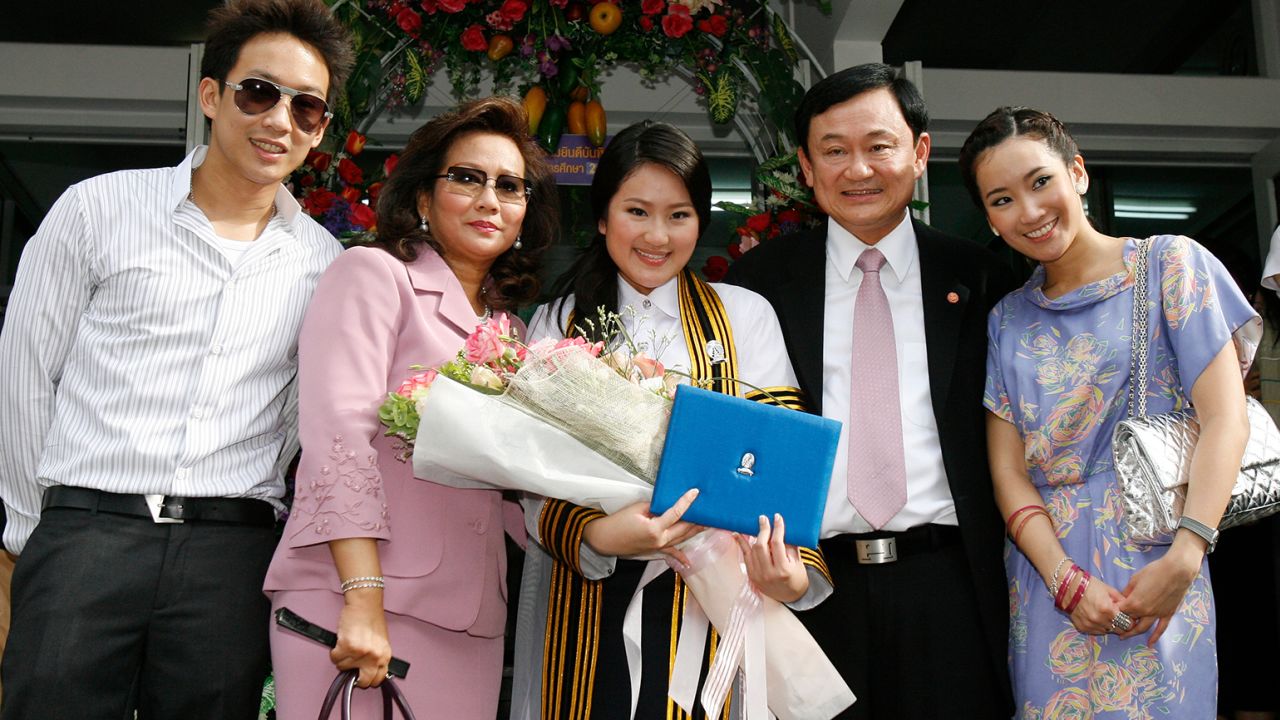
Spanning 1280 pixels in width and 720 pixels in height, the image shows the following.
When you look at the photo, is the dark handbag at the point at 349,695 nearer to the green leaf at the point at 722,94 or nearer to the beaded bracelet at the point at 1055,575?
the beaded bracelet at the point at 1055,575

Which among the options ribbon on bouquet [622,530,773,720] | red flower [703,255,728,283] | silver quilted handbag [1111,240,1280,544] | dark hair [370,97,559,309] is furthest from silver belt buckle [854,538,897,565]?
red flower [703,255,728,283]

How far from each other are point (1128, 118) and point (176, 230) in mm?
5029

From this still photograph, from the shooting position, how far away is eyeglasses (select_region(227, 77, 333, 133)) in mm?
2291

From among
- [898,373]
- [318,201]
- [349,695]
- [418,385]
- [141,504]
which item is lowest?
[349,695]

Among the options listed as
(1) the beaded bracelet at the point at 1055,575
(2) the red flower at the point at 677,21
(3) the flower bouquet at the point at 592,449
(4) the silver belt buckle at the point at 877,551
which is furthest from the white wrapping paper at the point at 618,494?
(2) the red flower at the point at 677,21

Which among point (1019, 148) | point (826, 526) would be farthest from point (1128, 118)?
point (826, 526)

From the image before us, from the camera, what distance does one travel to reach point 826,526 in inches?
90.3

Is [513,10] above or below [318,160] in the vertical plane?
above

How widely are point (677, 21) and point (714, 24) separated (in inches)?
5.4

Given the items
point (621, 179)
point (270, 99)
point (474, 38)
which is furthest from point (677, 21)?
point (270, 99)

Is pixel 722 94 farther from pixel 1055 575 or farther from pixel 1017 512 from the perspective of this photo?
pixel 1055 575

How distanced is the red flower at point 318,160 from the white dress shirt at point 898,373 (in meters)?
1.82

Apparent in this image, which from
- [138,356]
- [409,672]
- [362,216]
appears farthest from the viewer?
[362,216]

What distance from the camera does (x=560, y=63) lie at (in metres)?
4.00
